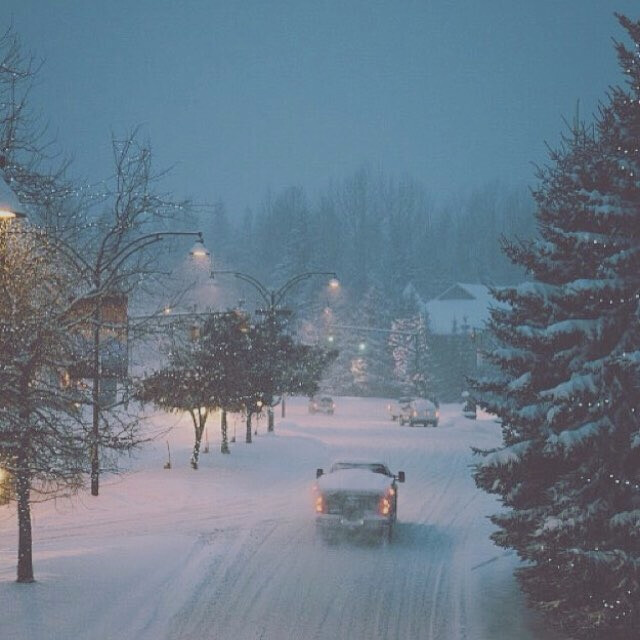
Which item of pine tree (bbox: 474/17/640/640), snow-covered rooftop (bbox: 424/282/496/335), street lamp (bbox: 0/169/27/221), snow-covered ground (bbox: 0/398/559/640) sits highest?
snow-covered rooftop (bbox: 424/282/496/335)

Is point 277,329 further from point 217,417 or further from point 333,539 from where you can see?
point 333,539

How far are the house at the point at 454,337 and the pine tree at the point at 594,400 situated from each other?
213ft

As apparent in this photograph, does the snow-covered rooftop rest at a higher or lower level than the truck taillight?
higher

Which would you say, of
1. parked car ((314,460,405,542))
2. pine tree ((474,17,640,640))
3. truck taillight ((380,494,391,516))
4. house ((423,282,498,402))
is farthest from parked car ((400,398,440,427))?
pine tree ((474,17,640,640))

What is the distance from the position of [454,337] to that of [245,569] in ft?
241

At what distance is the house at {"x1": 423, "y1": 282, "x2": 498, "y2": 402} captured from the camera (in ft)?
274

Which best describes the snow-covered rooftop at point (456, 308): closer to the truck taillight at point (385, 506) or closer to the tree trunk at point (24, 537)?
the truck taillight at point (385, 506)

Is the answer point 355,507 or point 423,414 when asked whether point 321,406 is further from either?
point 355,507

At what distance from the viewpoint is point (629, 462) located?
32.4ft

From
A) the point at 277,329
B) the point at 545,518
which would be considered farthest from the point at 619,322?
the point at 277,329

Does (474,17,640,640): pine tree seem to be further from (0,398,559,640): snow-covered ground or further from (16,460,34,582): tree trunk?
(16,460,34,582): tree trunk

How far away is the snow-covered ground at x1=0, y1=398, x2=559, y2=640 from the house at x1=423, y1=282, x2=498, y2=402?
5567 centimetres

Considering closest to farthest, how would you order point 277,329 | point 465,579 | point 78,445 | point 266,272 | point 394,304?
point 78,445, point 465,579, point 277,329, point 394,304, point 266,272

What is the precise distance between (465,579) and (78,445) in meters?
6.61
